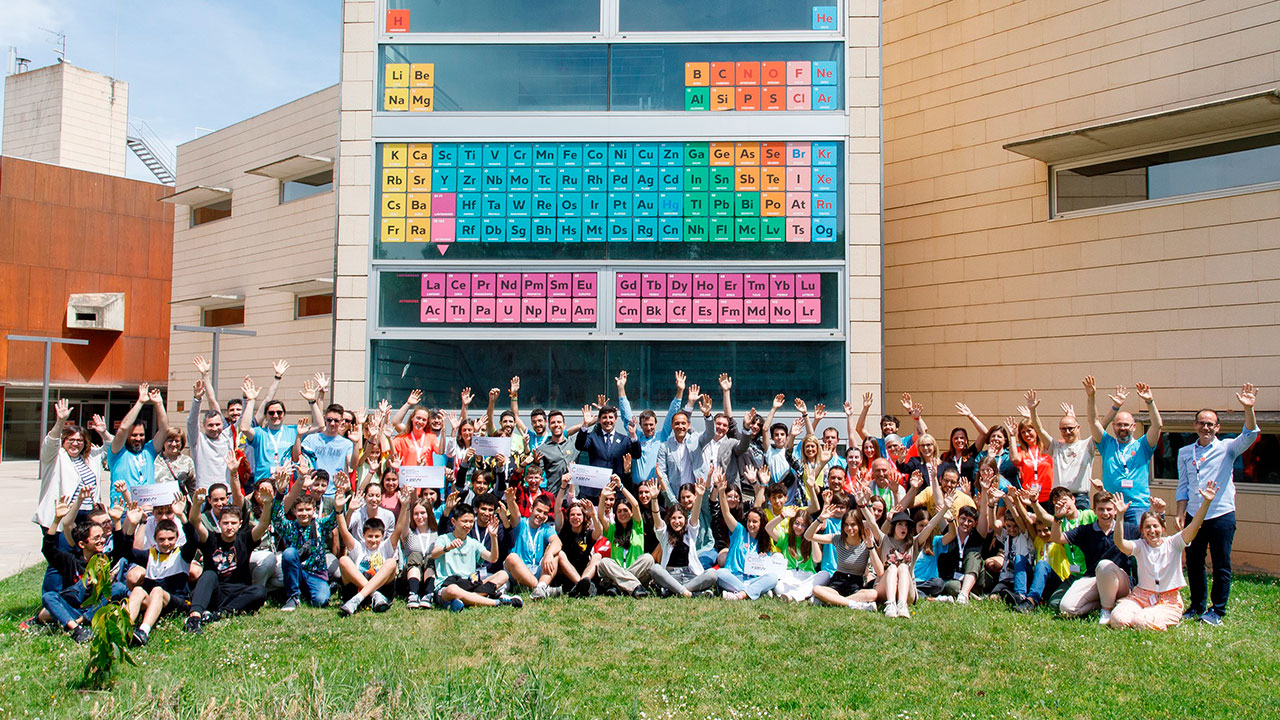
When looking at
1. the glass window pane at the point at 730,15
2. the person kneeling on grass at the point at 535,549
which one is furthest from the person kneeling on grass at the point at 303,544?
the glass window pane at the point at 730,15

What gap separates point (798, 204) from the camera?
10.4 m

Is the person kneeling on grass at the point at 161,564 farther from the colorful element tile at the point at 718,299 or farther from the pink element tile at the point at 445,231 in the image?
the colorful element tile at the point at 718,299

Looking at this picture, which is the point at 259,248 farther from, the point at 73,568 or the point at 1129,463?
the point at 1129,463

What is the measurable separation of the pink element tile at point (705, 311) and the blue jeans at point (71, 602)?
6.11 m

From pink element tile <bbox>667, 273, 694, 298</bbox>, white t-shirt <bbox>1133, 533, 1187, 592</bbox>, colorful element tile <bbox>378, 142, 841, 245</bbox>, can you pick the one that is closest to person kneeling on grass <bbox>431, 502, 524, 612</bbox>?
Result: pink element tile <bbox>667, 273, 694, 298</bbox>

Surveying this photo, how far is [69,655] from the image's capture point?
263 inches

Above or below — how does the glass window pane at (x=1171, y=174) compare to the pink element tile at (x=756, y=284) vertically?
above

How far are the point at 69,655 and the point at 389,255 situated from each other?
17.5 ft

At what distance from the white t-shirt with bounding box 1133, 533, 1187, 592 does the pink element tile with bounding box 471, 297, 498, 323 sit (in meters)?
6.77

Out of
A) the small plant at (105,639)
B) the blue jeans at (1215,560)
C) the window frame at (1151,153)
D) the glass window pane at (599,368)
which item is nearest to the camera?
the small plant at (105,639)

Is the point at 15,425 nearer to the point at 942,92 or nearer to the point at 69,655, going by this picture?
the point at 69,655

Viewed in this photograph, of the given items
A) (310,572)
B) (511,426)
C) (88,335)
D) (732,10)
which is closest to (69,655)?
(310,572)

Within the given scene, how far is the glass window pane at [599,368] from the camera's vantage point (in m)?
10.2

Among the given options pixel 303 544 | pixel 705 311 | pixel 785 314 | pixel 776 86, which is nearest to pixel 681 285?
pixel 705 311
